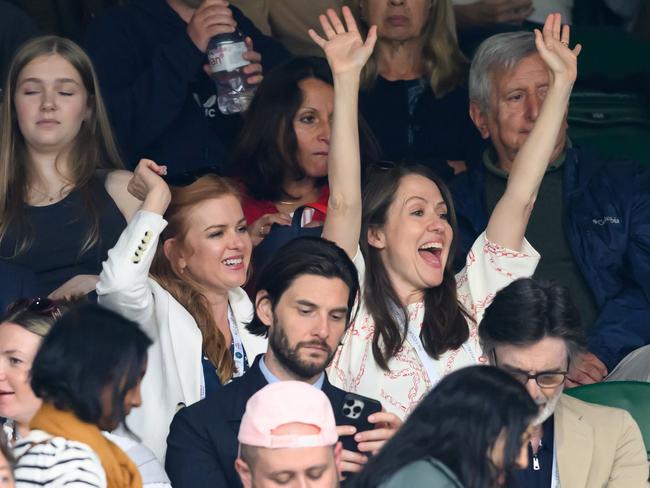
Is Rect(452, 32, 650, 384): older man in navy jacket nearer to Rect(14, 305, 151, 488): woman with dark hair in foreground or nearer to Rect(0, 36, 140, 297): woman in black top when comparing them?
Rect(0, 36, 140, 297): woman in black top

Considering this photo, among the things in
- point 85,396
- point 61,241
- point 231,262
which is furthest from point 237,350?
point 85,396

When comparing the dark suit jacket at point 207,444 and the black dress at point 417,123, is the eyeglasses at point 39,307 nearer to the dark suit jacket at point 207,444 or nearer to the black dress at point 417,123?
the dark suit jacket at point 207,444

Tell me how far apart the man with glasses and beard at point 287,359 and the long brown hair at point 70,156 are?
992 millimetres

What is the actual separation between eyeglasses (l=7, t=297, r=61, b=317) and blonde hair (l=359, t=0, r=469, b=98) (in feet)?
7.73

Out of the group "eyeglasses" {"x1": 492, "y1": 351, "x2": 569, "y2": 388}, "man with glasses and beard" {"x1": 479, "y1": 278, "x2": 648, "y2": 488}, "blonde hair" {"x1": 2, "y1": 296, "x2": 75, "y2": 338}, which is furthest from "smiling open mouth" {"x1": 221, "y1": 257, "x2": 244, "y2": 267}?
A: "eyeglasses" {"x1": 492, "y1": 351, "x2": 569, "y2": 388}

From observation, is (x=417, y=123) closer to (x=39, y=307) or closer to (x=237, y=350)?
(x=237, y=350)

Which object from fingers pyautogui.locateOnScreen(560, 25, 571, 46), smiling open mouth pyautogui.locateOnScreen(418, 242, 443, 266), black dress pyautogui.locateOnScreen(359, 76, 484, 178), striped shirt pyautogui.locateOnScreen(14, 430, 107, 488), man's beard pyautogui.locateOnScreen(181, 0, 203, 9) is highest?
man's beard pyautogui.locateOnScreen(181, 0, 203, 9)

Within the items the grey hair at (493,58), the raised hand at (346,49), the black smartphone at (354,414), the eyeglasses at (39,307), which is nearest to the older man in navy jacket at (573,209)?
the grey hair at (493,58)

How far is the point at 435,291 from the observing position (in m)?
6.18

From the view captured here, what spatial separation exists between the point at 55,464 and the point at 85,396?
222mm

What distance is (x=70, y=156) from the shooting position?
6547 millimetres

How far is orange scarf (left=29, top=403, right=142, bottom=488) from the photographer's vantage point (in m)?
4.83

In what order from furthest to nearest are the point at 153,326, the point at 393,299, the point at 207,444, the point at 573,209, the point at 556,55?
the point at 573,209, the point at 556,55, the point at 393,299, the point at 153,326, the point at 207,444

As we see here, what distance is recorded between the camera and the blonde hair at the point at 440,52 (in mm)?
7516
